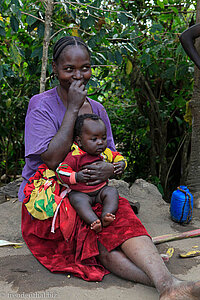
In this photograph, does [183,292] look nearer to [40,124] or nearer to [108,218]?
[108,218]

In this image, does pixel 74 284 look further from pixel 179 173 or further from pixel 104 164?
pixel 179 173

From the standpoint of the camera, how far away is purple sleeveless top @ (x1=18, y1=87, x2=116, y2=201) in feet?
7.18

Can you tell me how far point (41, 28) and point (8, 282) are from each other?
2234mm

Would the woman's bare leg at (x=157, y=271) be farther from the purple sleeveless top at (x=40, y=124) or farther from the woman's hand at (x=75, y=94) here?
the woman's hand at (x=75, y=94)

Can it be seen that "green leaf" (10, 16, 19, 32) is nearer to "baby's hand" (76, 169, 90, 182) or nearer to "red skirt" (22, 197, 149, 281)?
"baby's hand" (76, 169, 90, 182)

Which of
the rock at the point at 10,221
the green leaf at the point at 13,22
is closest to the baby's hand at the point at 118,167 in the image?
the rock at the point at 10,221

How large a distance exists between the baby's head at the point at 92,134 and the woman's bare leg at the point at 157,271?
2.03ft

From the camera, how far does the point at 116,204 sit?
2.08 meters

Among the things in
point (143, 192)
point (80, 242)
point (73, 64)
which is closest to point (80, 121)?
point (73, 64)

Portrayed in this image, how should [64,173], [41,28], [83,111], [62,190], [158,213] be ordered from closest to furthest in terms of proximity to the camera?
1. [64,173]
2. [62,190]
3. [83,111]
4. [41,28]
5. [158,213]

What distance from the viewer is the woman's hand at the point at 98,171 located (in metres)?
2.10

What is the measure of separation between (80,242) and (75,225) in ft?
0.37

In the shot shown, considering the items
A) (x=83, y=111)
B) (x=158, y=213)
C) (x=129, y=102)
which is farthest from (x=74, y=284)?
(x=129, y=102)

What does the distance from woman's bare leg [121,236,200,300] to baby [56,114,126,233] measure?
21 centimetres
